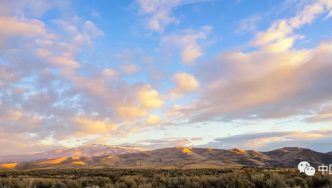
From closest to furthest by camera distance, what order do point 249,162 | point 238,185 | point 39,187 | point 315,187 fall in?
point 238,185, point 315,187, point 39,187, point 249,162

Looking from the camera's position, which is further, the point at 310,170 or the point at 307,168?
the point at 310,170

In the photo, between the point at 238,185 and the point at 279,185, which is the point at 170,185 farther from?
the point at 279,185

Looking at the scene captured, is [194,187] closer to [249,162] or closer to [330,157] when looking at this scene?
[249,162]

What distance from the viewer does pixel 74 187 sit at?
551 inches

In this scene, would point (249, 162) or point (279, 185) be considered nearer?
point (279, 185)

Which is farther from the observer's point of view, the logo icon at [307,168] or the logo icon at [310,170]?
the logo icon at [310,170]

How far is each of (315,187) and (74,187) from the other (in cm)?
1447

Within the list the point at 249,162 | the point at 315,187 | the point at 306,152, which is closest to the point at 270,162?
the point at 249,162

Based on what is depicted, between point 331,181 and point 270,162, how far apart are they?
144 metres

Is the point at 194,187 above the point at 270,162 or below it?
above

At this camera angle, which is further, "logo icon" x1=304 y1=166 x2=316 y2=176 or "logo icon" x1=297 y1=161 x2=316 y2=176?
"logo icon" x1=304 y1=166 x2=316 y2=176

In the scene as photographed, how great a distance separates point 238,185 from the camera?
1214 cm

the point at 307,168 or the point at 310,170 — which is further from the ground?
the point at 307,168

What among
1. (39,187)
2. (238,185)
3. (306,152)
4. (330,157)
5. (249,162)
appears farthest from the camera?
(306,152)
